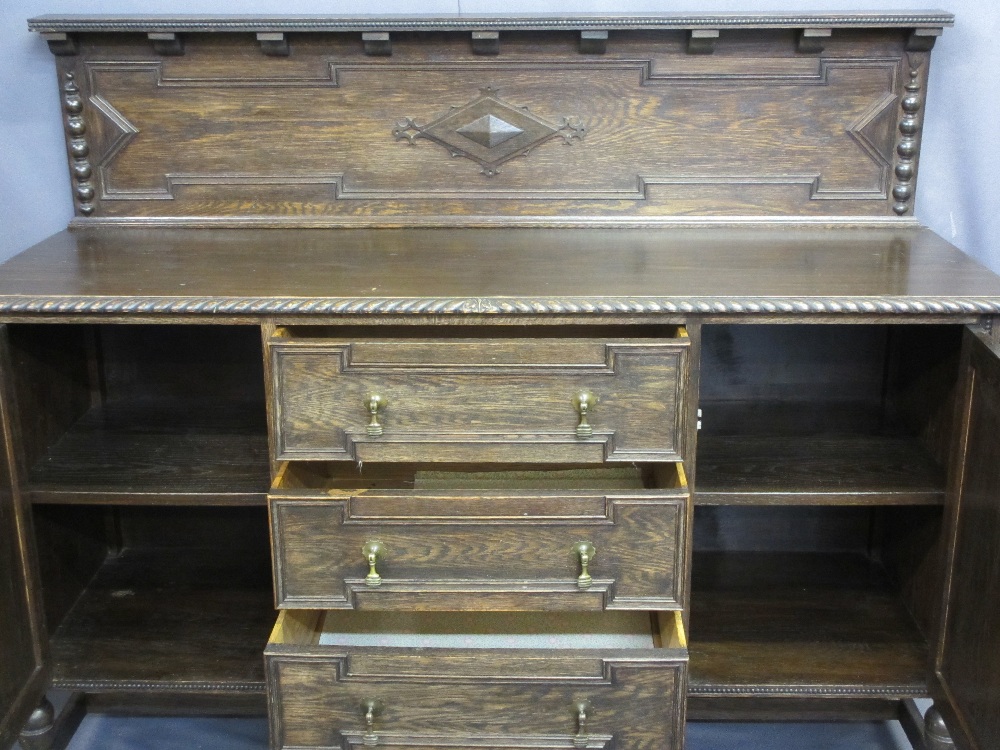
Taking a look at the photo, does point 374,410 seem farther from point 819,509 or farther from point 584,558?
point 819,509

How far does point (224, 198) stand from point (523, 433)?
0.79 m

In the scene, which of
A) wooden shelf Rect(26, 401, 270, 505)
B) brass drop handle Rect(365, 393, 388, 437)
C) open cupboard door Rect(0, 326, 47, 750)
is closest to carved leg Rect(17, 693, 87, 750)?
open cupboard door Rect(0, 326, 47, 750)

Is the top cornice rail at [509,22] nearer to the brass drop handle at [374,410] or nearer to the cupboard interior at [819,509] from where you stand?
the cupboard interior at [819,509]

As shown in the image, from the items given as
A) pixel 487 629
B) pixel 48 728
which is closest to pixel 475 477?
pixel 487 629

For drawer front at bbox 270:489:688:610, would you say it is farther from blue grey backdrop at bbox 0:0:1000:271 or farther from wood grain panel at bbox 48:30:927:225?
blue grey backdrop at bbox 0:0:1000:271

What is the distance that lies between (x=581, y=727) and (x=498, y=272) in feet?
2.19

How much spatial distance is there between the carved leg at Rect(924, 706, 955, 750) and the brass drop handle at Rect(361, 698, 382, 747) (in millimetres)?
912

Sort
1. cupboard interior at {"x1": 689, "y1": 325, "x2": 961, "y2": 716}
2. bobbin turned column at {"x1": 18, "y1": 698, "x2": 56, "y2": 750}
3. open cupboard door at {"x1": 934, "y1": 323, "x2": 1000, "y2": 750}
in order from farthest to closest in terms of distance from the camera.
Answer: bobbin turned column at {"x1": 18, "y1": 698, "x2": 56, "y2": 750} < cupboard interior at {"x1": 689, "y1": 325, "x2": 961, "y2": 716} < open cupboard door at {"x1": 934, "y1": 323, "x2": 1000, "y2": 750}

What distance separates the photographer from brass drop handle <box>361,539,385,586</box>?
1469 millimetres

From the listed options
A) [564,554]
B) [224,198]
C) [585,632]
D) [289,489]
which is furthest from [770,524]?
[224,198]

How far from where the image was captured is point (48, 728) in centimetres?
177

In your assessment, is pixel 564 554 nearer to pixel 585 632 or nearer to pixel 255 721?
pixel 585 632

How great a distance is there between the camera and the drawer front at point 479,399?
1.41 m

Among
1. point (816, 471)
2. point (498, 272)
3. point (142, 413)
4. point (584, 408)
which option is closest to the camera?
point (584, 408)
